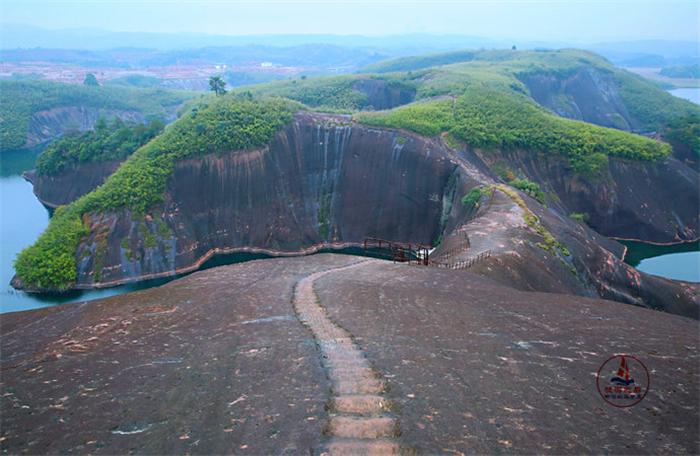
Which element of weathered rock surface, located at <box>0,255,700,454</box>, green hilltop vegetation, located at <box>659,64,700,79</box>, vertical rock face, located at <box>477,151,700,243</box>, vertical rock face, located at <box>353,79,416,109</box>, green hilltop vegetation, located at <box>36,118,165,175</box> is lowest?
vertical rock face, located at <box>477,151,700,243</box>

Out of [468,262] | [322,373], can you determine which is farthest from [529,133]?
[322,373]

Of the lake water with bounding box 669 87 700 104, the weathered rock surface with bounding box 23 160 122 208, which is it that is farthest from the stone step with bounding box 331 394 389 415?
the lake water with bounding box 669 87 700 104

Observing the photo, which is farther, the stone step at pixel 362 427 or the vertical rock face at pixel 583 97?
the vertical rock face at pixel 583 97

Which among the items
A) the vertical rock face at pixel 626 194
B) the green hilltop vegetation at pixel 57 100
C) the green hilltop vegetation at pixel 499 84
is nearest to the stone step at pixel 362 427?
the vertical rock face at pixel 626 194

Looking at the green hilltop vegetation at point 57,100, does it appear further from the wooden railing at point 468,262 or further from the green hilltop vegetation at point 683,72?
the green hilltop vegetation at point 683,72

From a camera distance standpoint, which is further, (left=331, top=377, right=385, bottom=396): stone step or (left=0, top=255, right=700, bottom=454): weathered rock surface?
(left=331, top=377, right=385, bottom=396): stone step

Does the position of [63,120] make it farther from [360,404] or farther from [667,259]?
[360,404]

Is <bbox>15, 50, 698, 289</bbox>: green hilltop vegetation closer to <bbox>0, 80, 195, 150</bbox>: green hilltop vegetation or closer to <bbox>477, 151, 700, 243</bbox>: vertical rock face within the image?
<bbox>477, 151, 700, 243</bbox>: vertical rock face
